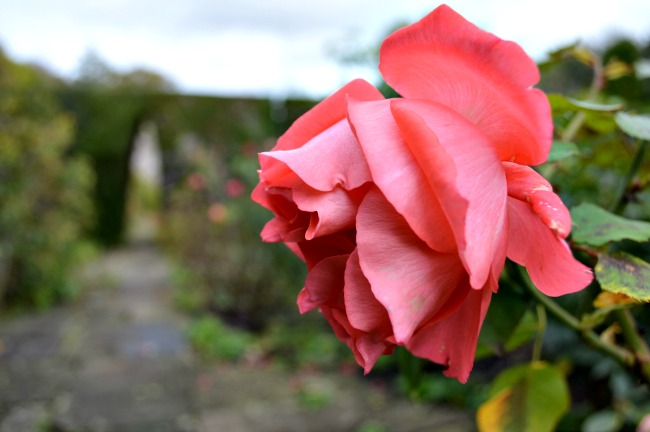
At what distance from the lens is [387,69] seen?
0.30m

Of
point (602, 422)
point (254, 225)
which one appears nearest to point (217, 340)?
point (254, 225)

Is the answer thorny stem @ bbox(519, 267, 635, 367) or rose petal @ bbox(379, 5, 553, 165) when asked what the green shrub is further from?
rose petal @ bbox(379, 5, 553, 165)

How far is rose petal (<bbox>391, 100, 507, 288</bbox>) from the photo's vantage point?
242 mm

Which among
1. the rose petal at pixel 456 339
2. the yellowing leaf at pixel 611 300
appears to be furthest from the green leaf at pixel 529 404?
the rose petal at pixel 456 339

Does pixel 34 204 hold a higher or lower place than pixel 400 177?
lower

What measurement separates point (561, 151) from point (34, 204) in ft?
21.4

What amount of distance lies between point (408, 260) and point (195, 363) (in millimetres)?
4364

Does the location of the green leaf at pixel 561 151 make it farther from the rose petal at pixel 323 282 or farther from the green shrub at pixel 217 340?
the green shrub at pixel 217 340

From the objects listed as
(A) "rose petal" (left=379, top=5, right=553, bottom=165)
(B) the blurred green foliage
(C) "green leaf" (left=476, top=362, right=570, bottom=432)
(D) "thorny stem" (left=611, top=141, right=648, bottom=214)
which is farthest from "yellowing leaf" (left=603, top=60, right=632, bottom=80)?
(B) the blurred green foliage

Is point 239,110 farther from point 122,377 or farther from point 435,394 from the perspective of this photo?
point 435,394

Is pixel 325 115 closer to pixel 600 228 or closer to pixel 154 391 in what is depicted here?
pixel 600 228

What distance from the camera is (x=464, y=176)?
0.85 feet

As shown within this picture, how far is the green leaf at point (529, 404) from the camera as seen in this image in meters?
0.50

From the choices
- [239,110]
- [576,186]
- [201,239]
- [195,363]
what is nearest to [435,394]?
[195,363]
